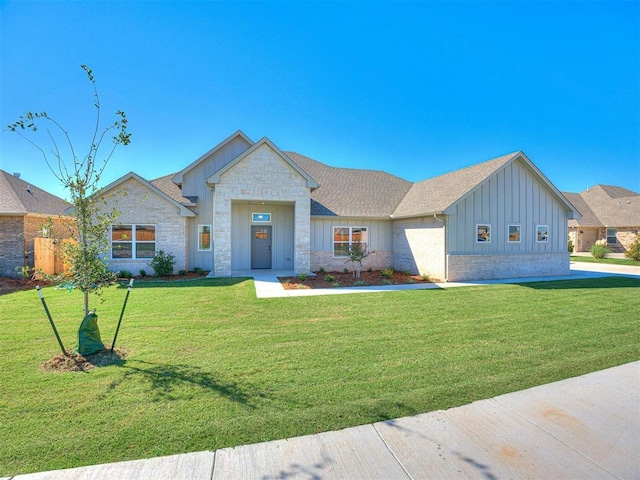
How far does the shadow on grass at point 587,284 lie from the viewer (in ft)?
39.0

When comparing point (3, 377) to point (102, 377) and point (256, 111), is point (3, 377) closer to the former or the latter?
point (102, 377)

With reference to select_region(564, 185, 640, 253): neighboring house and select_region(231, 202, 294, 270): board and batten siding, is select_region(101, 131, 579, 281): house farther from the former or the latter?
select_region(564, 185, 640, 253): neighboring house

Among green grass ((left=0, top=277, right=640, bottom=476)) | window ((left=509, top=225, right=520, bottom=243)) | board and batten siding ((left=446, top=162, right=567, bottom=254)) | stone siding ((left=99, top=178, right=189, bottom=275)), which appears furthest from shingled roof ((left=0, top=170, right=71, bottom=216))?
window ((left=509, top=225, right=520, bottom=243))

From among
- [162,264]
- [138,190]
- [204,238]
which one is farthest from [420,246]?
[138,190]

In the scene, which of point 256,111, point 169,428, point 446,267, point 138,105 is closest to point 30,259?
point 138,105

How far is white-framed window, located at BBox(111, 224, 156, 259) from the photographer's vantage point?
46.4ft

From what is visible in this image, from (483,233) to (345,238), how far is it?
675 cm

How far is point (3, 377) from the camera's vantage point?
13.9 feet

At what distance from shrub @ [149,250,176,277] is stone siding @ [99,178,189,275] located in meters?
0.36

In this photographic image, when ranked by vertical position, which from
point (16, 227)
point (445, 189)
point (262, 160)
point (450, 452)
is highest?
point (262, 160)

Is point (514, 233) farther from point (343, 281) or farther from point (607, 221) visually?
point (607, 221)

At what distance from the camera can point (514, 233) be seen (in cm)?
1458

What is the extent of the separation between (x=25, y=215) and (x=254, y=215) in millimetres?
10677

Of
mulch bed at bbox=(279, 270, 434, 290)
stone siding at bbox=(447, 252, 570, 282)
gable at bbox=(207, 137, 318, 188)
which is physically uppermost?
gable at bbox=(207, 137, 318, 188)
